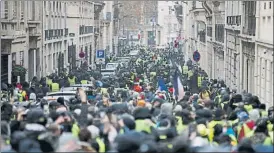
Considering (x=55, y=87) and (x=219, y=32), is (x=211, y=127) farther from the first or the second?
(x=219, y=32)

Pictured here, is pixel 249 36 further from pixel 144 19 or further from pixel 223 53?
pixel 144 19

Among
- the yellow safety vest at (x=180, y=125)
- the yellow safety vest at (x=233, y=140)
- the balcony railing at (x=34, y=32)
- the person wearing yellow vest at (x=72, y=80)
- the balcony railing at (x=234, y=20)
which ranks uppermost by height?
the balcony railing at (x=234, y=20)

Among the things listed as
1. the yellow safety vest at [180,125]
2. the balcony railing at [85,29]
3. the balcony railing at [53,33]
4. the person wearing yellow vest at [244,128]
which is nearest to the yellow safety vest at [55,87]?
the balcony railing at [53,33]

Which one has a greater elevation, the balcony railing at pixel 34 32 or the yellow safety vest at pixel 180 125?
the balcony railing at pixel 34 32

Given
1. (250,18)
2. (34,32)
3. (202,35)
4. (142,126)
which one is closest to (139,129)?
(142,126)

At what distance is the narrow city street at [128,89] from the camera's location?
620 inches

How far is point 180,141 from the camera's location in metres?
14.3

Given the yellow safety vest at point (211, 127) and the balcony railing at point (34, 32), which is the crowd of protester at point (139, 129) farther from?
the balcony railing at point (34, 32)

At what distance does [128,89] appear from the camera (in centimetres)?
3953

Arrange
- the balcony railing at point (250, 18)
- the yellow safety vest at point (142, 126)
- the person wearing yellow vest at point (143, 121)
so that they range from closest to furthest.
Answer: the yellow safety vest at point (142, 126), the person wearing yellow vest at point (143, 121), the balcony railing at point (250, 18)

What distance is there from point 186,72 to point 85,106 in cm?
3495

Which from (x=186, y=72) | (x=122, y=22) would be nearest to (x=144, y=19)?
(x=122, y=22)

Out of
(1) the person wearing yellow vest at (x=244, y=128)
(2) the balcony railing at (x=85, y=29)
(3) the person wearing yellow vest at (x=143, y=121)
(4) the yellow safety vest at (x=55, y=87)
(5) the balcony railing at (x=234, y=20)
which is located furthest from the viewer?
(2) the balcony railing at (x=85, y=29)

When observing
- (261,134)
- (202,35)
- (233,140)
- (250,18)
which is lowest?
(233,140)
